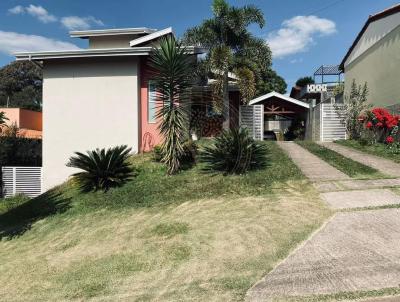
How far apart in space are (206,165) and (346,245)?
6.02 m

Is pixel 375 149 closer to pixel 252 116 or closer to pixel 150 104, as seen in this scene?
pixel 252 116

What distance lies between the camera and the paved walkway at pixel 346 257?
4113 mm

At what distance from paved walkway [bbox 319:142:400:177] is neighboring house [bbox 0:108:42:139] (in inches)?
709

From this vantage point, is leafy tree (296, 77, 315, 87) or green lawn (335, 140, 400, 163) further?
leafy tree (296, 77, 315, 87)

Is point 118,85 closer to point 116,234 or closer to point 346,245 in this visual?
point 116,234

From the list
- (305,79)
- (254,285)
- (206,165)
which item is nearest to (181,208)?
(206,165)

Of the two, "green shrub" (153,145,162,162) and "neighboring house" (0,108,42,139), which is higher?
"neighboring house" (0,108,42,139)

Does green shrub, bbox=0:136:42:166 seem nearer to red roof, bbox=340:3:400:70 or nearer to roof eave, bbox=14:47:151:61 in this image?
roof eave, bbox=14:47:151:61

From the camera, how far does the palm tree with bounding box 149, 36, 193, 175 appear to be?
10.3m

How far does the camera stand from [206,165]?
35.8 ft

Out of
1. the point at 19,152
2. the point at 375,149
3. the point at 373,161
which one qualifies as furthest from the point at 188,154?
the point at 19,152

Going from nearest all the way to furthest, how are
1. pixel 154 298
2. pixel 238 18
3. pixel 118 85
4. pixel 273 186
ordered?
1. pixel 154 298
2. pixel 273 186
3. pixel 118 85
4. pixel 238 18

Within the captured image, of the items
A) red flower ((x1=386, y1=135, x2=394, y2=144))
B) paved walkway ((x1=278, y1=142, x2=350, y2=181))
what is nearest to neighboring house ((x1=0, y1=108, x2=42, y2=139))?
paved walkway ((x1=278, y1=142, x2=350, y2=181))

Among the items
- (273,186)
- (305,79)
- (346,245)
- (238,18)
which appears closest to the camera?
(346,245)
